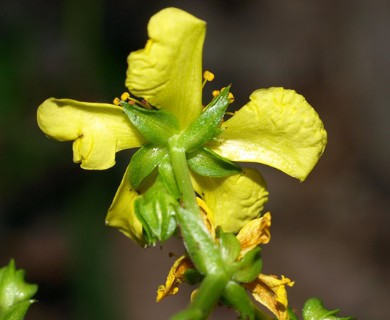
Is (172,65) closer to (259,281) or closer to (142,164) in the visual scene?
(142,164)

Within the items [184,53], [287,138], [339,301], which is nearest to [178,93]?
[184,53]

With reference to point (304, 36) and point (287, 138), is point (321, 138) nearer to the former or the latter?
point (287, 138)

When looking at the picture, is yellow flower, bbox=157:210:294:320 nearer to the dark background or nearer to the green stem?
the green stem

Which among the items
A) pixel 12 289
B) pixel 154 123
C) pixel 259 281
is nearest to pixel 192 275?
pixel 259 281

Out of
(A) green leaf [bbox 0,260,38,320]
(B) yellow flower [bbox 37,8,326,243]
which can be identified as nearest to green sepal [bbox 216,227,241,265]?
(B) yellow flower [bbox 37,8,326,243]

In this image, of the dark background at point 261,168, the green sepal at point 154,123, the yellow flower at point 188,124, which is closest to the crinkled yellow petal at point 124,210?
the yellow flower at point 188,124
